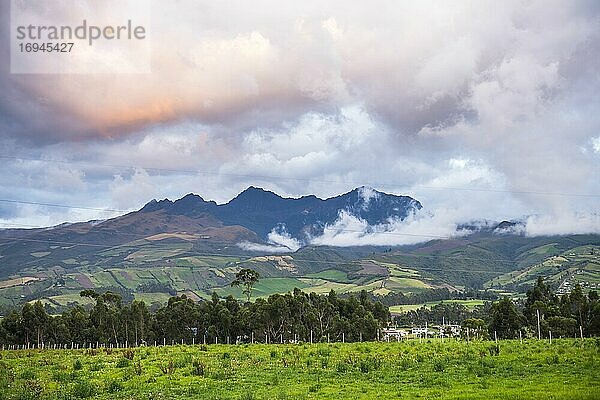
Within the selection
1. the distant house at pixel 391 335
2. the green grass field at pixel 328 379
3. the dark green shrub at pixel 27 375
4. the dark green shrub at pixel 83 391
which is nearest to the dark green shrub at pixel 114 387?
the green grass field at pixel 328 379

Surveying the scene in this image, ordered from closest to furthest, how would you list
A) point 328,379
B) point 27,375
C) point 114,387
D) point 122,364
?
1. point 114,387
2. point 328,379
3. point 27,375
4. point 122,364

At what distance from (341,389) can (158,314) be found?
88657 millimetres

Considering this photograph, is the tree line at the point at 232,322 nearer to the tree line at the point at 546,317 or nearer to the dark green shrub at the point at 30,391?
the tree line at the point at 546,317

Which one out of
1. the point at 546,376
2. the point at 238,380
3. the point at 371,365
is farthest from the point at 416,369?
the point at 238,380

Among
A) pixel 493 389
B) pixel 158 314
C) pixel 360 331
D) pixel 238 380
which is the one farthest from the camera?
pixel 158 314

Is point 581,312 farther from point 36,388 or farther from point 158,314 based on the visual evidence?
point 36,388

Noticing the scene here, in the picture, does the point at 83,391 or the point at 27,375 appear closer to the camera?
the point at 83,391

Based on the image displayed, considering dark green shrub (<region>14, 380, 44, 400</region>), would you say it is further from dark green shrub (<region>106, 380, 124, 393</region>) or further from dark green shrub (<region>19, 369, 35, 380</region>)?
dark green shrub (<region>19, 369, 35, 380</region>)

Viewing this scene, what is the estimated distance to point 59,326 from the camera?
104688mm

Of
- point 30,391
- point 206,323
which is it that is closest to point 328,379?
point 30,391

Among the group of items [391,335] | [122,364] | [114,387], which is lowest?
[391,335]

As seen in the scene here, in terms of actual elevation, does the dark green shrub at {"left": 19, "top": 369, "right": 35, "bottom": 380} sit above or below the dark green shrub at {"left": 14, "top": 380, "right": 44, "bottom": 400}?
below

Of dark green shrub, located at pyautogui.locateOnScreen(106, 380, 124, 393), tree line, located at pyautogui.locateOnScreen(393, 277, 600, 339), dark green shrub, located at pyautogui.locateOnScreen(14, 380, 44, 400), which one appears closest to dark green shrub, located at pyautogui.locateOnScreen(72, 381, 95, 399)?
dark green shrub, located at pyautogui.locateOnScreen(106, 380, 124, 393)

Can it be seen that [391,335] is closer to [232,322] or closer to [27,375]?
[232,322]
